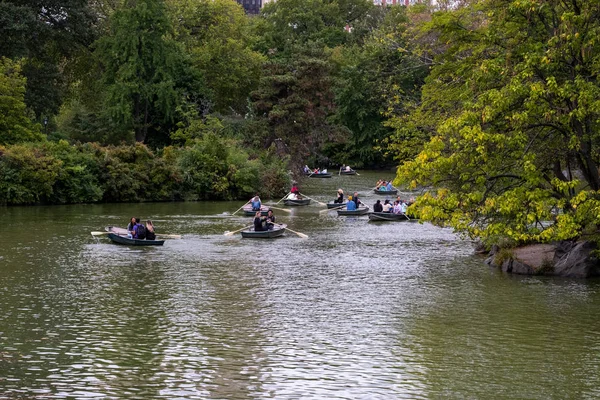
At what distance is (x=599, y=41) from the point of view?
1034 inches

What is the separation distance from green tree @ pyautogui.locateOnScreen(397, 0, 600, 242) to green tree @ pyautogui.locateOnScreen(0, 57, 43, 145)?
113 feet

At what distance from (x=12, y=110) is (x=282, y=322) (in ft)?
126

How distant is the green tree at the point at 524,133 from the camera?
26.0 metres

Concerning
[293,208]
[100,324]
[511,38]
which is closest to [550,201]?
[511,38]

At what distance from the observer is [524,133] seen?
90.8ft

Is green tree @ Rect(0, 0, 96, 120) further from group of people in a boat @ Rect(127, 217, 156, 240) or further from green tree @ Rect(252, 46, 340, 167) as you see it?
group of people in a boat @ Rect(127, 217, 156, 240)

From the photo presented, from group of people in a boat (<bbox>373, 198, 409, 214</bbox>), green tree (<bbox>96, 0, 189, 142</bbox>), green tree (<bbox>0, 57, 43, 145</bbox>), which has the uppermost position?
green tree (<bbox>96, 0, 189, 142</bbox>)

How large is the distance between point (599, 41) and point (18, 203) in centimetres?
3524

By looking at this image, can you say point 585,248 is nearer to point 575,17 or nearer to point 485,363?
point 575,17

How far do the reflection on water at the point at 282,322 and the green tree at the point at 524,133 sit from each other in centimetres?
242

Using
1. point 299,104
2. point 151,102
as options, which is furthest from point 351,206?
point 151,102

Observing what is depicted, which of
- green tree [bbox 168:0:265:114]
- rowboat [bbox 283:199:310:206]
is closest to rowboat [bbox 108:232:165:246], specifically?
rowboat [bbox 283:199:310:206]

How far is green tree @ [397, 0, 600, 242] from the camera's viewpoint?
26047 mm

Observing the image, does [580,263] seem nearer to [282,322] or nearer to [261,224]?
[282,322]
